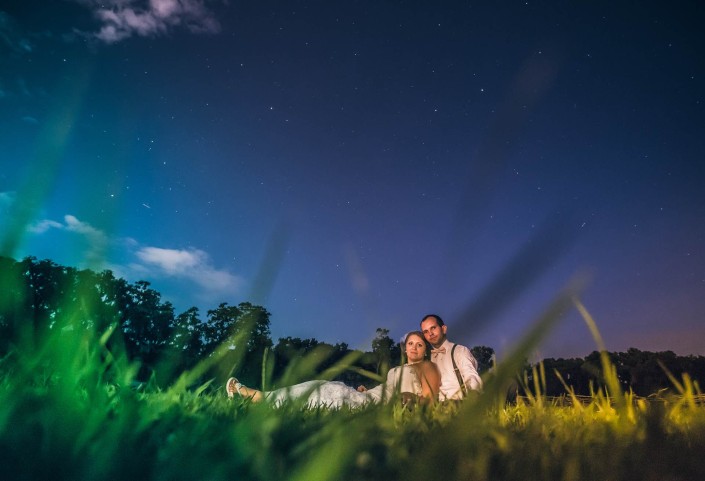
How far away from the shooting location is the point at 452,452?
1137mm

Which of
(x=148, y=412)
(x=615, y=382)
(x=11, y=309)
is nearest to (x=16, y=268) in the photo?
(x=11, y=309)

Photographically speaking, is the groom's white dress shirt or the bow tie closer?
the groom's white dress shirt

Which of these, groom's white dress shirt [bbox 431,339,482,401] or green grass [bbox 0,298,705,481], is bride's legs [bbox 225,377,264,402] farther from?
groom's white dress shirt [bbox 431,339,482,401]

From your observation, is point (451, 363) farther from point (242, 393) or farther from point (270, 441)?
point (270, 441)

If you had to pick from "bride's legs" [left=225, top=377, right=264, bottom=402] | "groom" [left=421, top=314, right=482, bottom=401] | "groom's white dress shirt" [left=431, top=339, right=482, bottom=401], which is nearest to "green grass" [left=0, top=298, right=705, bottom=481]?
"bride's legs" [left=225, top=377, right=264, bottom=402]

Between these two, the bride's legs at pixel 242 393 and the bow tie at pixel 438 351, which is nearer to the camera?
the bride's legs at pixel 242 393

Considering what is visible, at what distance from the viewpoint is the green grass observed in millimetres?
1078

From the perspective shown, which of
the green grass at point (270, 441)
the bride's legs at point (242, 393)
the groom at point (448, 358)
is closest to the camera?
the green grass at point (270, 441)

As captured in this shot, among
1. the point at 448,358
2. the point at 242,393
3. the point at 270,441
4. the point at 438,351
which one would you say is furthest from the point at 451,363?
the point at 270,441

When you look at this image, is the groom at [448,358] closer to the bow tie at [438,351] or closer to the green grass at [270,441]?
the bow tie at [438,351]

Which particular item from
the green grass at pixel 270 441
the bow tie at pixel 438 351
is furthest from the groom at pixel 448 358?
the green grass at pixel 270 441

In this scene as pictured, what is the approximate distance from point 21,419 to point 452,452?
114 centimetres

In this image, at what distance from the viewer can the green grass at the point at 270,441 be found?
108 centimetres

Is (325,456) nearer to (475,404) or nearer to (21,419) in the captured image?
(475,404)
